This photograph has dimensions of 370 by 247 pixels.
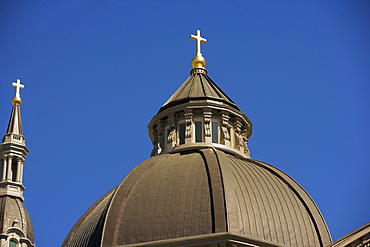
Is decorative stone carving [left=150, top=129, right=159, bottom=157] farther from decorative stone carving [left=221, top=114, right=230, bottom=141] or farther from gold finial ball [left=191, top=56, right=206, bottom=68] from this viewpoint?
gold finial ball [left=191, top=56, right=206, bottom=68]

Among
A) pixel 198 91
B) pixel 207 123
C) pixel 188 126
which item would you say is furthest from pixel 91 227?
pixel 198 91

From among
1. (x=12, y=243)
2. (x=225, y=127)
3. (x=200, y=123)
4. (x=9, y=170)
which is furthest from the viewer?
(x=9, y=170)

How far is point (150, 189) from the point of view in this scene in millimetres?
59469

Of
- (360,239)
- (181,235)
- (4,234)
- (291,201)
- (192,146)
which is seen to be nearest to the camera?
(360,239)

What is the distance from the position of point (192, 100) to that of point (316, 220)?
36.0ft

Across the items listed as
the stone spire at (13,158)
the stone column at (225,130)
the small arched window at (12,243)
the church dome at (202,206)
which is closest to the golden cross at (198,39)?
the stone column at (225,130)

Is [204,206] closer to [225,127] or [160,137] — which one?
[225,127]

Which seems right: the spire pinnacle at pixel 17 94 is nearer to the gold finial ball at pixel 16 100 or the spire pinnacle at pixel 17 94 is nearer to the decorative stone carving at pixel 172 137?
the gold finial ball at pixel 16 100

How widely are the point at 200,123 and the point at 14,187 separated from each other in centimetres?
2582

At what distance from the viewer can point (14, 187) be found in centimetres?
8806

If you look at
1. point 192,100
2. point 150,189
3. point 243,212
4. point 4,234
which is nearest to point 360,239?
point 243,212

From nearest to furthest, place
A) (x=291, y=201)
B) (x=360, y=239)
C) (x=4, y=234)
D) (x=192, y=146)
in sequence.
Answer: (x=360, y=239) → (x=291, y=201) → (x=192, y=146) → (x=4, y=234)

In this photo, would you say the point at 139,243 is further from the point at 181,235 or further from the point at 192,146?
the point at 192,146

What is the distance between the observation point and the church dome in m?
56.3
